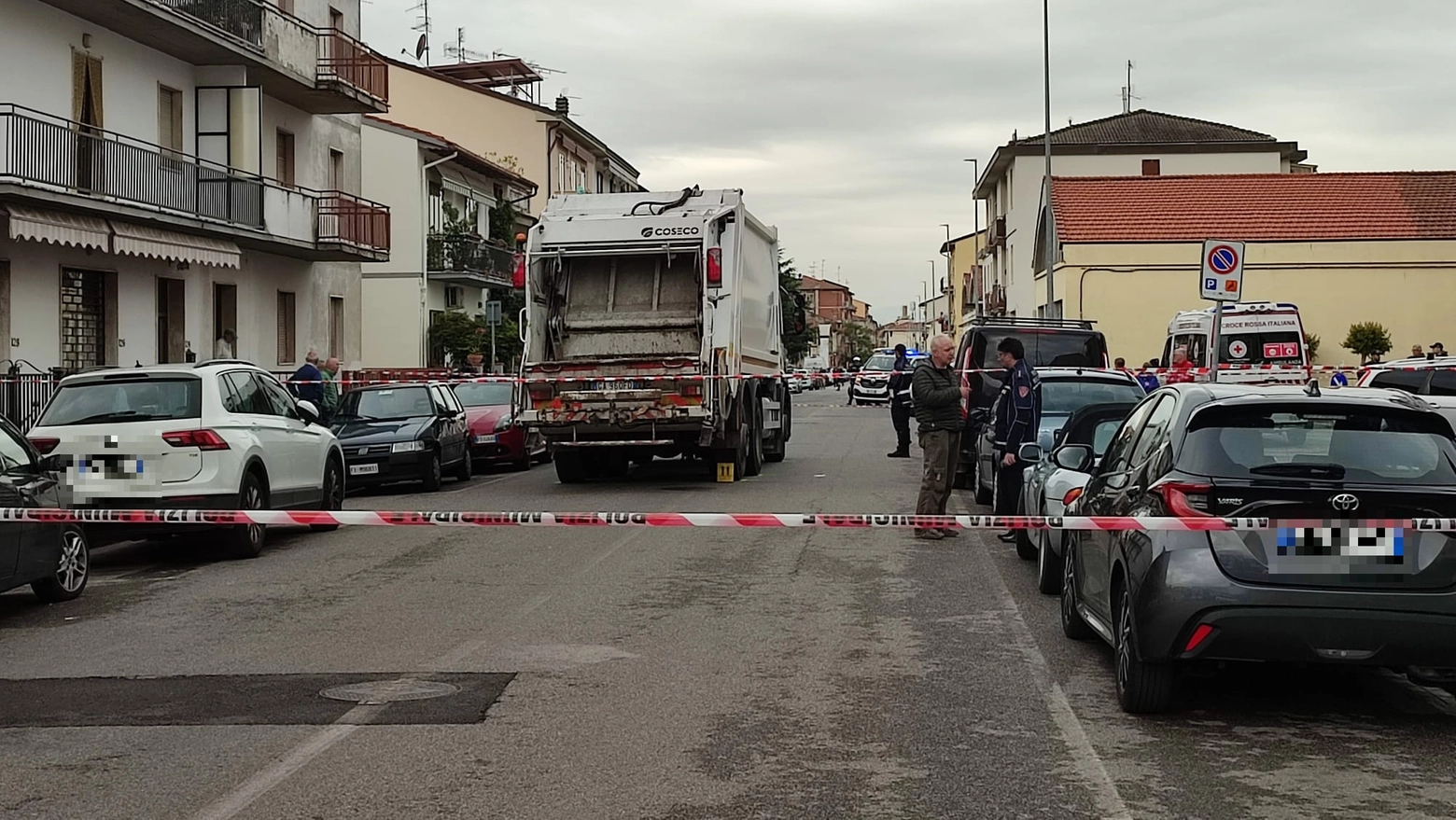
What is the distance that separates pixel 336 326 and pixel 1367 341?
24.1 metres

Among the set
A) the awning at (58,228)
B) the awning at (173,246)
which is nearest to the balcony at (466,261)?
the awning at (173,246)

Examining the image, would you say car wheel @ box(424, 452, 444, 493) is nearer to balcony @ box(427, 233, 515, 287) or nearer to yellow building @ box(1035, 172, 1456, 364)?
yellow building @ box(1035, 172, 1456, 364)

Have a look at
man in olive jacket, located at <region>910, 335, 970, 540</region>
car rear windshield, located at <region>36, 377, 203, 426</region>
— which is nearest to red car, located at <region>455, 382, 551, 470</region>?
car rear windshield, located at <region>36, 377, 203, 426</region>

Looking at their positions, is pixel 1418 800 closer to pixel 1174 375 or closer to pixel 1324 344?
pixel 1174 375

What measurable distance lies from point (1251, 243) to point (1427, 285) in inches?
171

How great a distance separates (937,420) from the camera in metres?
14.1

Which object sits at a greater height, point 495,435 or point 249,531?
point 495,435

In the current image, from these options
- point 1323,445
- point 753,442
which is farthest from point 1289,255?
point 1323,445

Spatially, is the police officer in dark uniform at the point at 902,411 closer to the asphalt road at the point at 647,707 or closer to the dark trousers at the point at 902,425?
the dark trousers at the point at 902,425

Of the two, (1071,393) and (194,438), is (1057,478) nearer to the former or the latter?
(1071,393)

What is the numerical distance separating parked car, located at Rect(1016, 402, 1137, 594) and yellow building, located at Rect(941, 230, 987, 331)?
59.1 metres

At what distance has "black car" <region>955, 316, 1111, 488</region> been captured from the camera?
19688 millimetres

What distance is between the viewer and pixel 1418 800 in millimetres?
5914

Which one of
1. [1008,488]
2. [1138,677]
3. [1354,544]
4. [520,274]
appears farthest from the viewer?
[520,274]
